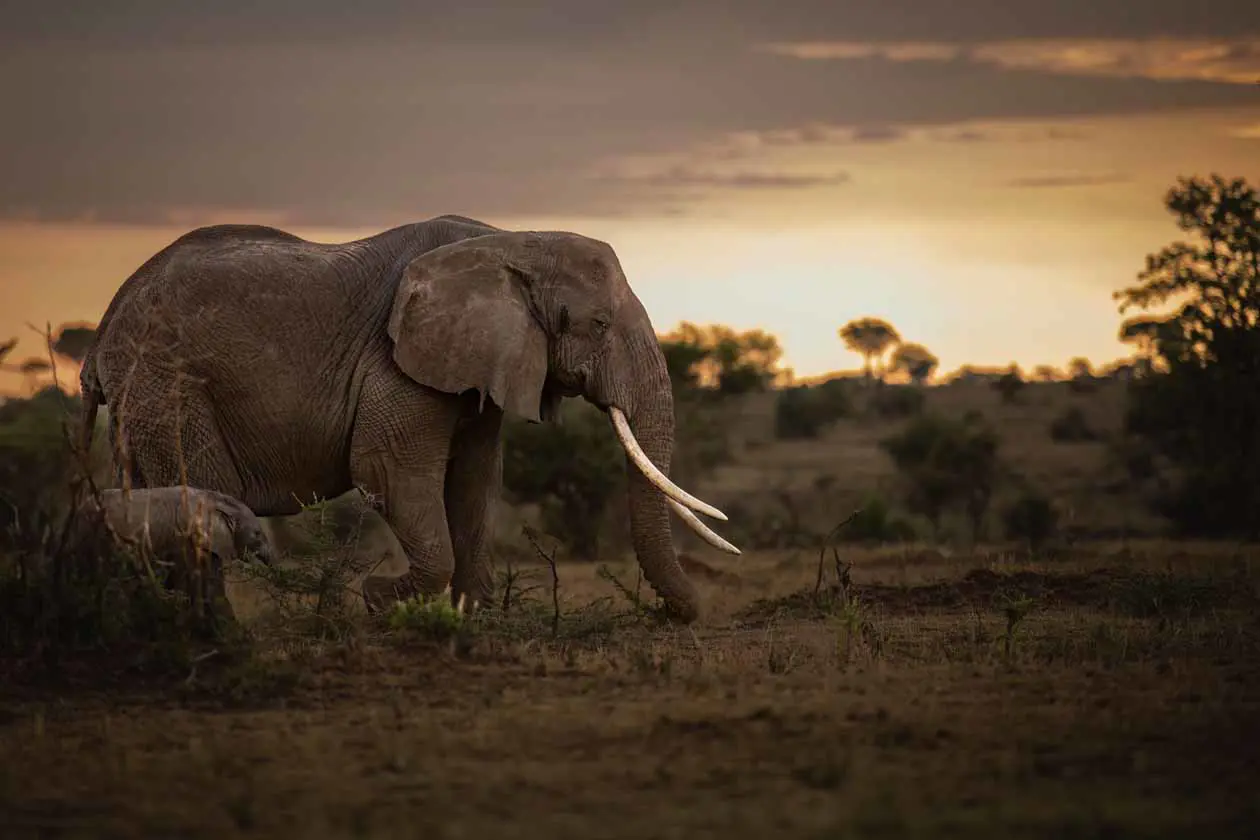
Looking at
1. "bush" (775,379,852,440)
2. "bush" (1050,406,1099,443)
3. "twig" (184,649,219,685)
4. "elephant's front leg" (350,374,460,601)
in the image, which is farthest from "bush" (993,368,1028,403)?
"twig" (184,649,219,685)

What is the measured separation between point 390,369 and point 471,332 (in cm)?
74

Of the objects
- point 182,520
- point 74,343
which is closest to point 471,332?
point 182,520

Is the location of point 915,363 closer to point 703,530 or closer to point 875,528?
point 875,528

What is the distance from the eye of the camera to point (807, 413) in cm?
5197

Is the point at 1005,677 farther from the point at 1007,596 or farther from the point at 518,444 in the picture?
the point at 518,444

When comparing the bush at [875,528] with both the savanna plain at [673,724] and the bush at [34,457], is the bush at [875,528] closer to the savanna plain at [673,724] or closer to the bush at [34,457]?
the bush at [34,457]

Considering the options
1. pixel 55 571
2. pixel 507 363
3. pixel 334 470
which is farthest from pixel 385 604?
pixel 55 571

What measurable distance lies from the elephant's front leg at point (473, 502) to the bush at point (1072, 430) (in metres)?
33.8

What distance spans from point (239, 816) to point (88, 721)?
100 inches

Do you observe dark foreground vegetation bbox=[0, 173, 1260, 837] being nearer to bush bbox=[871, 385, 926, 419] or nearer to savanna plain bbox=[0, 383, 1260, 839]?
savanna plain bbox=[0, 383, 1260, 839]

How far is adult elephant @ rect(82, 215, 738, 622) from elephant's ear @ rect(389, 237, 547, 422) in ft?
0.04

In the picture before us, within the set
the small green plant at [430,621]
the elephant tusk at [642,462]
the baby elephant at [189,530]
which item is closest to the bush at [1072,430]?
the elephant tusk at [642,462]

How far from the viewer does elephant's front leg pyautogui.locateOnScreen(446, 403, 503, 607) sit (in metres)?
14.6

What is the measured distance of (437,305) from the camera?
44.5 feet
